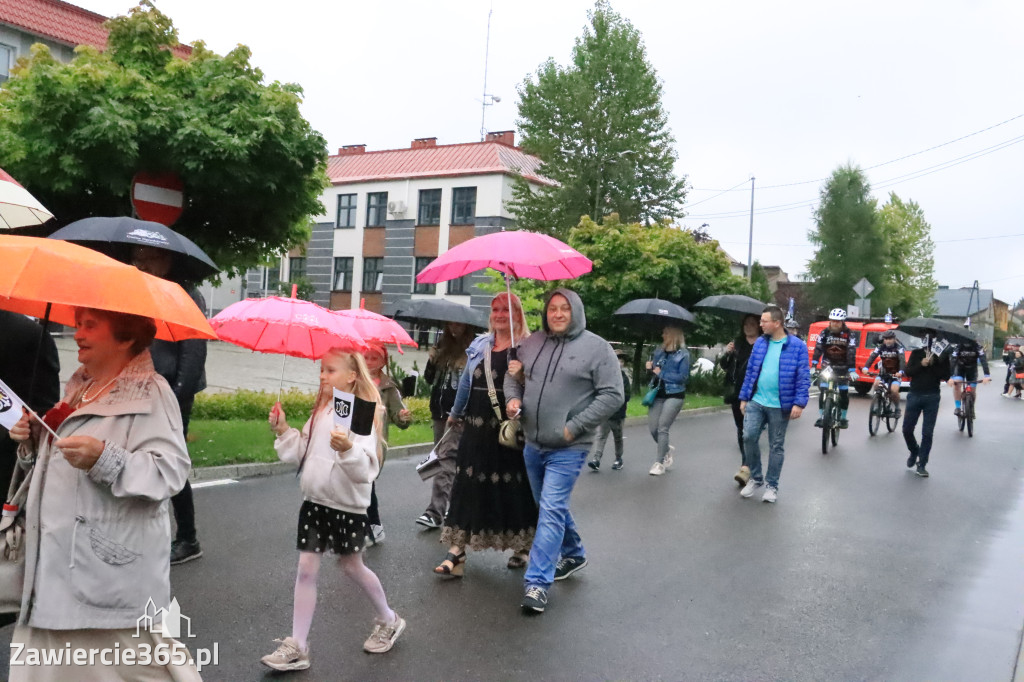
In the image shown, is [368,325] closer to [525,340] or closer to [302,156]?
[525,340]

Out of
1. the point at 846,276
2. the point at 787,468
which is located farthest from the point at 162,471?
the point at 846,276

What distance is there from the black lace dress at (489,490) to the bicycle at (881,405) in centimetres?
1144

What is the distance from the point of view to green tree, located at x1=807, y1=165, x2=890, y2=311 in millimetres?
61656

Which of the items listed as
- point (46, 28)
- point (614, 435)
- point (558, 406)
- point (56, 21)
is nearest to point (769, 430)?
point (614, 435)

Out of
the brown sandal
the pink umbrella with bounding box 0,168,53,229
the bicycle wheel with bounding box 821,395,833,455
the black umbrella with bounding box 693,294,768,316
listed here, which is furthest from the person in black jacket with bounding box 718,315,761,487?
the pink umbrella with bounding box 0,168,53,229

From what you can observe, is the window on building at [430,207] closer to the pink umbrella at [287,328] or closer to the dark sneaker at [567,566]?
the dark sneaker at [567,566]

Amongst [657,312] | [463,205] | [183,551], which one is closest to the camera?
[183,551]

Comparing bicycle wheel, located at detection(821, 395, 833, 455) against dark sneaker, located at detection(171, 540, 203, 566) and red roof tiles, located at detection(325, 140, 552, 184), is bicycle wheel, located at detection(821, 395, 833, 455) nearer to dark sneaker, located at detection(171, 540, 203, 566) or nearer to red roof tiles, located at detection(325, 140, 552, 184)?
dark sneaker, located at detection(171, 540, 203, 566)

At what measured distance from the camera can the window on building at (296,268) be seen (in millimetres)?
46188

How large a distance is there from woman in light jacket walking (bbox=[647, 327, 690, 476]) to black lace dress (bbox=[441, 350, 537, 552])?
16.1 ft

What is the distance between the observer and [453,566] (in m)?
5.77

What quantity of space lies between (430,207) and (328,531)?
1505 inches

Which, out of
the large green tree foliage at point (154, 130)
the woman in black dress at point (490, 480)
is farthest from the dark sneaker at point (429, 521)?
the large green tree foliage at point (154, 130)

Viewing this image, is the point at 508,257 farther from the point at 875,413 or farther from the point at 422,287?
the point at 422,287
